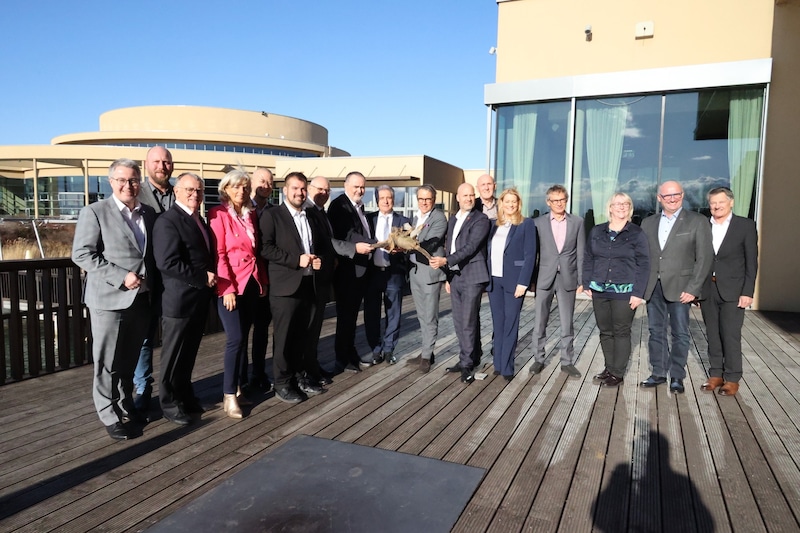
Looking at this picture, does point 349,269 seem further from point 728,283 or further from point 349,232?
point 728,283

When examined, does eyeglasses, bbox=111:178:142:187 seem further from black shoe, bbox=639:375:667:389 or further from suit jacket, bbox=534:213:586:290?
black shoe, bbox=639:375:667:389

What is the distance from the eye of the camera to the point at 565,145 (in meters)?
8.73

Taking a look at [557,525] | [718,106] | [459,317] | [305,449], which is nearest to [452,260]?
[459,317]

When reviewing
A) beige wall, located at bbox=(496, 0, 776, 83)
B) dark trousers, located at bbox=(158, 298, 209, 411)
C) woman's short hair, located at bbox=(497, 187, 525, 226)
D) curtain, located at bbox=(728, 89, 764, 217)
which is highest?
beige wall, located at bbox=(496, 0, 776, 83)

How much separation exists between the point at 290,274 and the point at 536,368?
2258mm

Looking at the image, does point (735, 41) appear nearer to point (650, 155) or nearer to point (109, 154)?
point (650, 155)

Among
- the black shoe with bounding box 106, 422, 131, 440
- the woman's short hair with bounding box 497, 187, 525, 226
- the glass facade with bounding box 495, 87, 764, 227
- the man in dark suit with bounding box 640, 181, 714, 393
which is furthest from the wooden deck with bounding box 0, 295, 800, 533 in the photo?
the glass facade with bounding box 495, 87, 764, 227

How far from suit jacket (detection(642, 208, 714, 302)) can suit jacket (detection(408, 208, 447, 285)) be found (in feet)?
5.39

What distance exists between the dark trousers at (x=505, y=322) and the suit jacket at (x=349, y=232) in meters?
1.14

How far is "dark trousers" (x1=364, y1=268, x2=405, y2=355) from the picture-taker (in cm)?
460

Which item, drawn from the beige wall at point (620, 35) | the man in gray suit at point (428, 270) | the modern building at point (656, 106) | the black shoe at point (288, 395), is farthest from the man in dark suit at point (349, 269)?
the beige wall at point (620, 35)

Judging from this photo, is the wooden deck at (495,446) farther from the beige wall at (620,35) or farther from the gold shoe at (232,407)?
the beige wall at (620,35)

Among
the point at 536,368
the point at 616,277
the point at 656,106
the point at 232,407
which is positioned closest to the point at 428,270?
the point at 536,368

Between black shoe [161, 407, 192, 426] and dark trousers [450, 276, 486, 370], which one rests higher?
dark trousers [450, 276, 486, 370]
